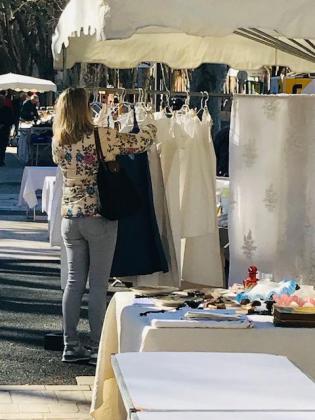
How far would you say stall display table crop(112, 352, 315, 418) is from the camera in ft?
10.7

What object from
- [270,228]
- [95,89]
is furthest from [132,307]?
[95,89]

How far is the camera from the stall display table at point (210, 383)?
326cm

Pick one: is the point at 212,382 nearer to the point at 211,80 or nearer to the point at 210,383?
the point at 210,383

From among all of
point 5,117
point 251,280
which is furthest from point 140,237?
point 5,117

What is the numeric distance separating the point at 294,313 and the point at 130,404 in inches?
72.7

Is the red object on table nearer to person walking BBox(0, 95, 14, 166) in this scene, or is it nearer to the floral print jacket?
the floral print jacket

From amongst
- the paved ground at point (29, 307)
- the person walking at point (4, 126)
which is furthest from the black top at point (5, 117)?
the paved ground at point (29, 307)

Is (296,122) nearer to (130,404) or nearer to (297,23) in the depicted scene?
(297,23)

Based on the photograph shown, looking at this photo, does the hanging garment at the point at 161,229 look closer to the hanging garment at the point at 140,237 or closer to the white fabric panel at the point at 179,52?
the hanging garment at the point at 140,237

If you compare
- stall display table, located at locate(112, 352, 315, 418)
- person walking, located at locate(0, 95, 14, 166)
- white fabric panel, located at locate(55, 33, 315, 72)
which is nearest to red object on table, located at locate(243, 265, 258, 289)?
stall display table, located at locate(112, 352, 315, 418)

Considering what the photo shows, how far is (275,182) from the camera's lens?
21.0 ft

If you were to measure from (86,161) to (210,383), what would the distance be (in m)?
3.35

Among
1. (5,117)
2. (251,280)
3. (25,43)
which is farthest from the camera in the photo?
(25,43)

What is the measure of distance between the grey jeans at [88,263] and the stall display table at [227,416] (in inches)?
141
